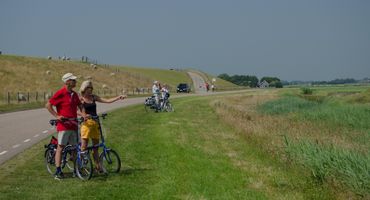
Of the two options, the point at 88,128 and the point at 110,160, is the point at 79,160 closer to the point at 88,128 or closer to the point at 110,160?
the point at 88,128

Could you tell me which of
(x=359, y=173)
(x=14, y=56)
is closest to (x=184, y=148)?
(x=359, y=173)

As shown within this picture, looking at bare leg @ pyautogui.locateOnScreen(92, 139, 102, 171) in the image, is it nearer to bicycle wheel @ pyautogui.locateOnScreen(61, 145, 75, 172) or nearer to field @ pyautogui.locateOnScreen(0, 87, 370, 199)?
field @ pyautogui.locateOnScreen(0, 87, 370, 199)

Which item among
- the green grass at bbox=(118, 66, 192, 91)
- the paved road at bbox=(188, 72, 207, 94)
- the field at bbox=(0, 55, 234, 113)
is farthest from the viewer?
the green grass at bbox=(118, 66, 192, 91)

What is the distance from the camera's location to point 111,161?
12445 mm

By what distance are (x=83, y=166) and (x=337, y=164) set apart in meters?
4.90

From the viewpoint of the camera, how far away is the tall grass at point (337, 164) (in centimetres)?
1012

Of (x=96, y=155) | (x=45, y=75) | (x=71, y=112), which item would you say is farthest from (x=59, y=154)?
(x=45, y=75)

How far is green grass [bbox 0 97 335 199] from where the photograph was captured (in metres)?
10.3

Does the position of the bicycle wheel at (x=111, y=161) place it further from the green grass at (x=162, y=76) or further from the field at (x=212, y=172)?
the green grass at (x=162, y=76)

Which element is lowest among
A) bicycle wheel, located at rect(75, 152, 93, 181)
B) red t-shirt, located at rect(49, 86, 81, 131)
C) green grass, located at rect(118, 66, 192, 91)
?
green grass, located at rect(118, 66, 192, 91)

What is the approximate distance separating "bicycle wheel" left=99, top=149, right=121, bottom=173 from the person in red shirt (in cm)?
88

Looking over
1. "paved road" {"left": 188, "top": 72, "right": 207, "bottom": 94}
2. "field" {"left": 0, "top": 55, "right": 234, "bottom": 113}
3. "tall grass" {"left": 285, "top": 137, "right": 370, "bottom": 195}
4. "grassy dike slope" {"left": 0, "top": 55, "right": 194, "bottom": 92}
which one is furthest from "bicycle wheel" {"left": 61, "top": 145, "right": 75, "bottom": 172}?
"paved road" {"left": 188, "top": 72, "right": 207, "bottom": 94}

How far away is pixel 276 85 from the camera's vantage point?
153 metres

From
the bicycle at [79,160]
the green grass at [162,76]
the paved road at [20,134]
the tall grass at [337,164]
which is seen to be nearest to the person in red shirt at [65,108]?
the bicycle at [79,160]
